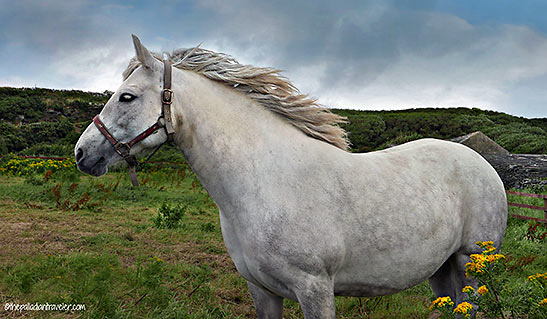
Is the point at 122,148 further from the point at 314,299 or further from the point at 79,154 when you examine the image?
the point at 314,299

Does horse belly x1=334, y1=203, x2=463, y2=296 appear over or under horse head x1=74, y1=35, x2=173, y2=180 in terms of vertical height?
under

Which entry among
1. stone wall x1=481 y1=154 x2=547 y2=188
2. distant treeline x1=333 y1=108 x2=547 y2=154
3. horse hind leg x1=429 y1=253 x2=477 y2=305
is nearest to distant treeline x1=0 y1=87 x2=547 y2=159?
distant treeline x1=333 y1=108 x2=547 y2=154

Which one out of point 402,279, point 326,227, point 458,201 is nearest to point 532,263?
point 458,201

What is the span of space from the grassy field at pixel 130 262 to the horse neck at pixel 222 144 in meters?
1.64

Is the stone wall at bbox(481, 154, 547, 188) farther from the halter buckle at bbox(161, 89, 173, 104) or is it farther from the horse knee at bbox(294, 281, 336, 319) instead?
the halter buckle at bbox(161, 89, 173, 104)

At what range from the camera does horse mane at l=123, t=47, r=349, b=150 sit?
98.2 inches

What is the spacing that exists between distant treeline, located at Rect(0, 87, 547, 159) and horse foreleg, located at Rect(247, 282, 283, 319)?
18.9 feet

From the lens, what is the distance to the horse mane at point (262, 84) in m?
2.49

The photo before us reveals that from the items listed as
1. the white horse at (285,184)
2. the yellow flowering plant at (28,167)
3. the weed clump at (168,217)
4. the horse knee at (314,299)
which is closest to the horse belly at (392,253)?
the white horse at (285,184)

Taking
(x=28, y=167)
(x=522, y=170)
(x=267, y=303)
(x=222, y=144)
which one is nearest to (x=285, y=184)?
(x=222, y=144)

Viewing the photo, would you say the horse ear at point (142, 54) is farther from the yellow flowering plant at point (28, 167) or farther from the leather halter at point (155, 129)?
the yellow flowering plant at point (28, 167)

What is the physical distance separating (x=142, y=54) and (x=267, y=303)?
6.20 feet

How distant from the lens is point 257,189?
2.22 m

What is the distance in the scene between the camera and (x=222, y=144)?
230 centimetres
